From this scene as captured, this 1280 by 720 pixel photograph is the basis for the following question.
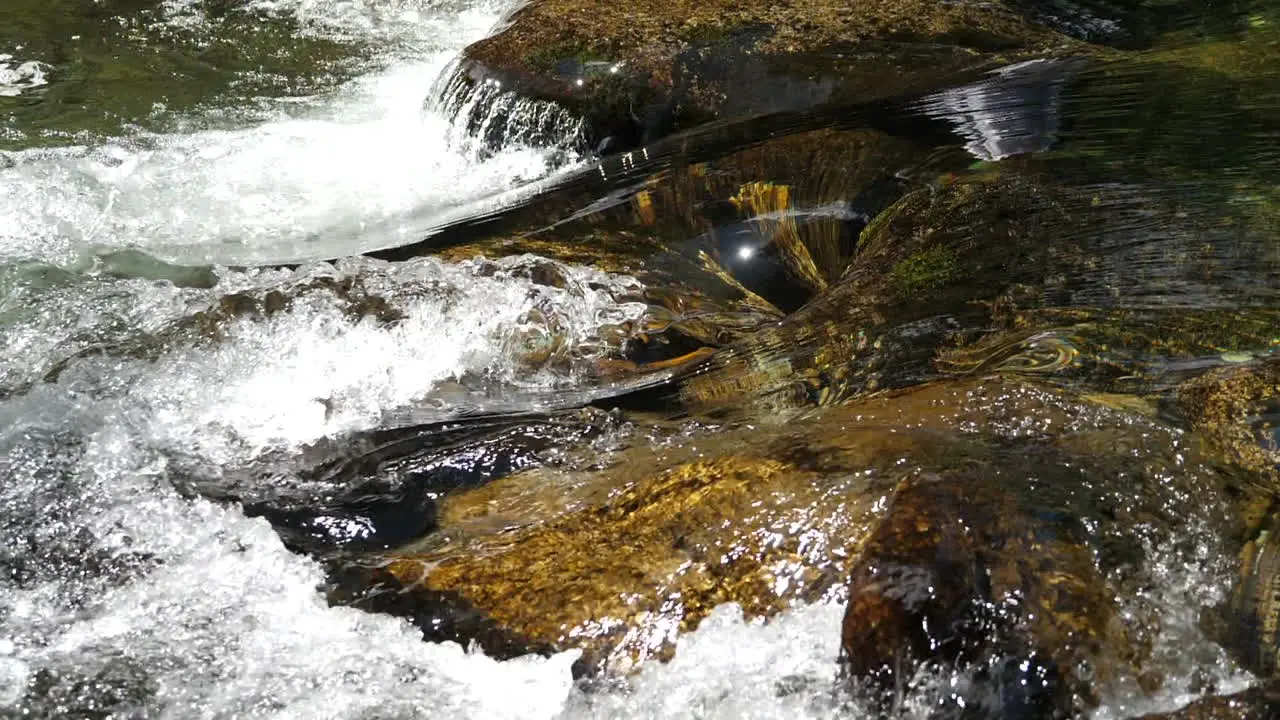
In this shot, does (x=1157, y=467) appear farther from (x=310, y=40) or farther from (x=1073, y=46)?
(x=310, y=40)

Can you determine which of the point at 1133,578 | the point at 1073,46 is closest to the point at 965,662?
the point at 1133,578

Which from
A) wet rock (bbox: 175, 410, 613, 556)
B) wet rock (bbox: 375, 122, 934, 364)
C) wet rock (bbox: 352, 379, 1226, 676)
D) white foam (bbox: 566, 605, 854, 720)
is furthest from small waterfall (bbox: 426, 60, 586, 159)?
white foam (bbox: 566, 605, 854, 720)

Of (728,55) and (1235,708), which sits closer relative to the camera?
(1235,708)

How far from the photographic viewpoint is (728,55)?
17.9ft

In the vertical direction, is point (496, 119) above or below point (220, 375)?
above

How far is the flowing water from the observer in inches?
85.6

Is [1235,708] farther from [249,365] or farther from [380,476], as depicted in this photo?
[249,365]

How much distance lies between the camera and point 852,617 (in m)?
2.09

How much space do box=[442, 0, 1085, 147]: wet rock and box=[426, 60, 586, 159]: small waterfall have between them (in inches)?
1.9

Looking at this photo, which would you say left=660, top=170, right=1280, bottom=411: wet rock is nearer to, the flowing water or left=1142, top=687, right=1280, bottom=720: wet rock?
the flowing water

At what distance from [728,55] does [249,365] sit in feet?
10.1

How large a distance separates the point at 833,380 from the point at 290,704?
1.69 meters

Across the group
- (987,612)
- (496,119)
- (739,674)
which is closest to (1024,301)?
(987,612)

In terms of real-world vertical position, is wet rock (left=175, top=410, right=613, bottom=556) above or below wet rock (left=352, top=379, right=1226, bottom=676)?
below
